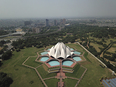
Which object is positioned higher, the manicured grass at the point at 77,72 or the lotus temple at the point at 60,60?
the lotus temple at the point at 60,60

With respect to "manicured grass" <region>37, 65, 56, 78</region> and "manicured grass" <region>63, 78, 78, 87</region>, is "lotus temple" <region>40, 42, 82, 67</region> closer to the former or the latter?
"manicured grass" <region>37, 65, 56, 78</region>

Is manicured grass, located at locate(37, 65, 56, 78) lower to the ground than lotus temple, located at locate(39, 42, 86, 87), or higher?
lower

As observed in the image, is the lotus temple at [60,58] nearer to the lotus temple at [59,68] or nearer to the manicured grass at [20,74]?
the lotus temple at [59,68]

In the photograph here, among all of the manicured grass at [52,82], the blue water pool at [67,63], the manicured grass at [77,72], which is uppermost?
the blue water pool at [67,63]

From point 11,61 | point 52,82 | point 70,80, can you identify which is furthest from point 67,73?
point 11,61

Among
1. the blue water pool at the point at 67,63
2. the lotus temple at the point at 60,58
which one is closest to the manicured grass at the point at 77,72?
the lotus temple at the point at 60,58

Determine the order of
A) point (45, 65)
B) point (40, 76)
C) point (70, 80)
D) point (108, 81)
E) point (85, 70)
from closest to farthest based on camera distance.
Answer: point (108, 81)
point (70, 80)
point (40, 76)
point (85, 70)
point (45, 65)

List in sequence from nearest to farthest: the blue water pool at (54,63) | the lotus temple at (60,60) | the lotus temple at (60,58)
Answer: the lotus temple at (60,60)
the blue water pool at (54,63)
the lotus temple at (60,58)

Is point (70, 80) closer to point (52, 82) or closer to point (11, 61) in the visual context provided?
point (52, 82)

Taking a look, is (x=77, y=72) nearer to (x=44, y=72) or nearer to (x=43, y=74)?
(x=44, y=72)

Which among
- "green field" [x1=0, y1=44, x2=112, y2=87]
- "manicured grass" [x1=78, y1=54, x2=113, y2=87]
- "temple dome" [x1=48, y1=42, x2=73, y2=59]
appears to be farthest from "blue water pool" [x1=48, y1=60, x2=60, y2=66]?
"manicured grass" [x1=78, y1=54, x2=113, y2=87]

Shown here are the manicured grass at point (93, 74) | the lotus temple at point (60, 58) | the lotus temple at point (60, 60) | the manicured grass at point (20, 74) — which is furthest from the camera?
the lotus temple at point (60, 58)
